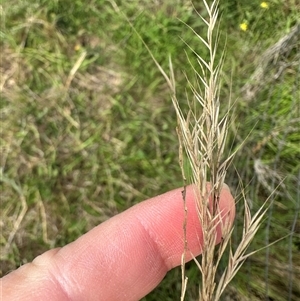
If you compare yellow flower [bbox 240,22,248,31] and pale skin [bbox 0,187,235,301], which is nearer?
pale skin [bbox 0,187,235,301]

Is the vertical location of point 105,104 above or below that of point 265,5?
below

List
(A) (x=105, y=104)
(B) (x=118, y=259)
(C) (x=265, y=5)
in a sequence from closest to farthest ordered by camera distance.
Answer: (B) (x=118, y=259) < (C) (x=265, y=5) < (A) (x=105, y=104)

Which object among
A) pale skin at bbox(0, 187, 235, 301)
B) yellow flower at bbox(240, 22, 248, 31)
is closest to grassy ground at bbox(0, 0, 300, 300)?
yellow flower at bbox(240, 22, 248, 31)

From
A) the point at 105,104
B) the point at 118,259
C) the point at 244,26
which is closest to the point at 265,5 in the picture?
the point at 244,26

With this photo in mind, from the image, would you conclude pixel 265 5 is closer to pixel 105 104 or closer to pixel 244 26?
pixel 244 26

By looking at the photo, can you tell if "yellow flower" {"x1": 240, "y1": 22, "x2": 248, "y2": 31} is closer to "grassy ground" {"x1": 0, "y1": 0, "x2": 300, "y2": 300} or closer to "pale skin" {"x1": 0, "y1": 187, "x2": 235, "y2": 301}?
"grassy ground" {"x1": 0, "y1": 0, "x2": 300, "y2": 300}

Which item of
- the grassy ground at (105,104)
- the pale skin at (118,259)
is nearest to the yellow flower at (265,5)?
the grassy ground at (105,104)

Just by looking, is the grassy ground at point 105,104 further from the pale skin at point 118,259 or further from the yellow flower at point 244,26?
the pale skin at point 118,259
